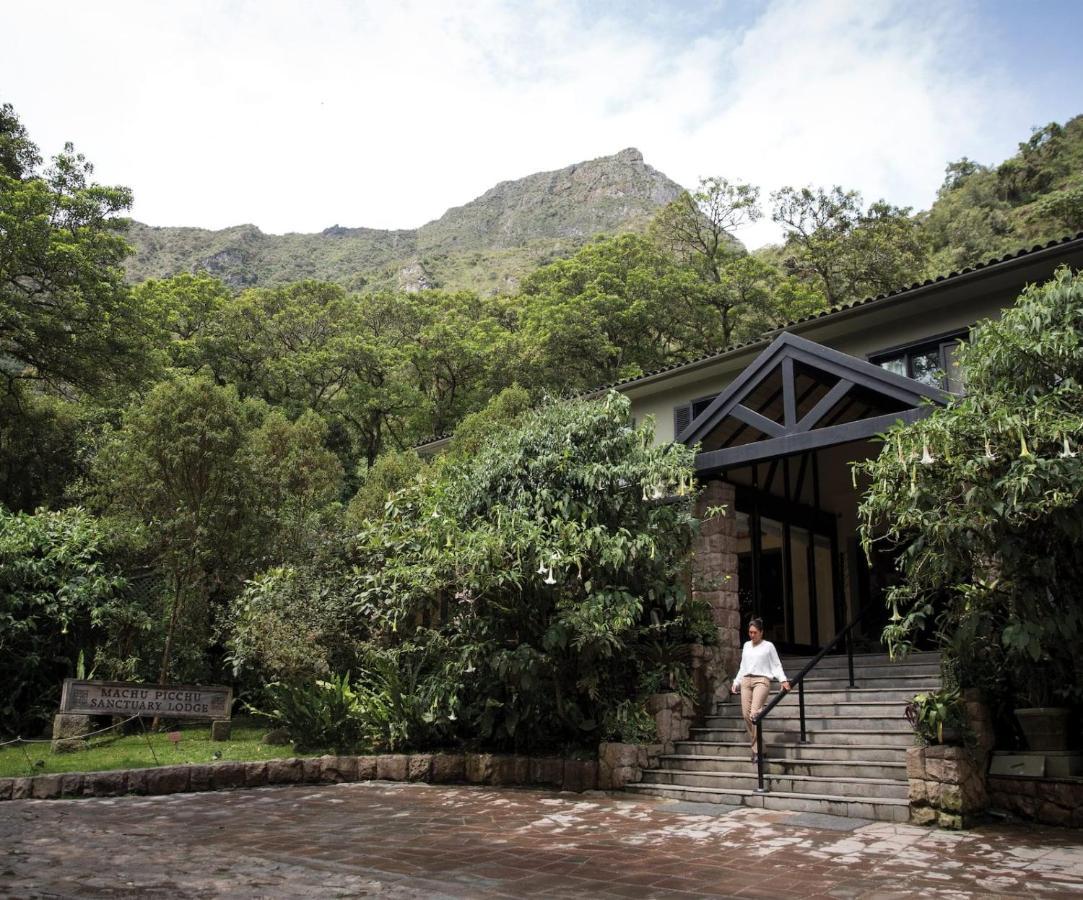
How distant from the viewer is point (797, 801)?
28.8 ft

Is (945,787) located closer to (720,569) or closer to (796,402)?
(720,569)

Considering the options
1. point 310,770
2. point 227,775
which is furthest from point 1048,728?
point 227,775

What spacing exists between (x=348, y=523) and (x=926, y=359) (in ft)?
37.0

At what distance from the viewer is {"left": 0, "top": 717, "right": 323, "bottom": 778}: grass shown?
11.7 meters

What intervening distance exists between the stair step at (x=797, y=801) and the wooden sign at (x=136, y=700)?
22.3 feet

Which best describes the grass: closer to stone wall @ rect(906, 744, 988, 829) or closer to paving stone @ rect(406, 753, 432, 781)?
paving stone @ rect(406, 753, 432, 781)

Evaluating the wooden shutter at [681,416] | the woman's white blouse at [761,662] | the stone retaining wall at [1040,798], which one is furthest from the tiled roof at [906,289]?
the stone retaining wall at [1040,798]

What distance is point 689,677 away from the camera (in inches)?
465

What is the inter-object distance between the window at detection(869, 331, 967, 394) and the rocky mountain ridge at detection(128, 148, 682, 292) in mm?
70477

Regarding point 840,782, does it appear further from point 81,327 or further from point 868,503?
point 81,327

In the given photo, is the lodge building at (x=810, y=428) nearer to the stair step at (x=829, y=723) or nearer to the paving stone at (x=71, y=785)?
the stair step at (x=829, y=723)

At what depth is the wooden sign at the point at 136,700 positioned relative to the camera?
39.9ft

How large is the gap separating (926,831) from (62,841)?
740 cm

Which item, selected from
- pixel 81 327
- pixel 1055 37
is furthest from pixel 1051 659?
pixel 81 327
